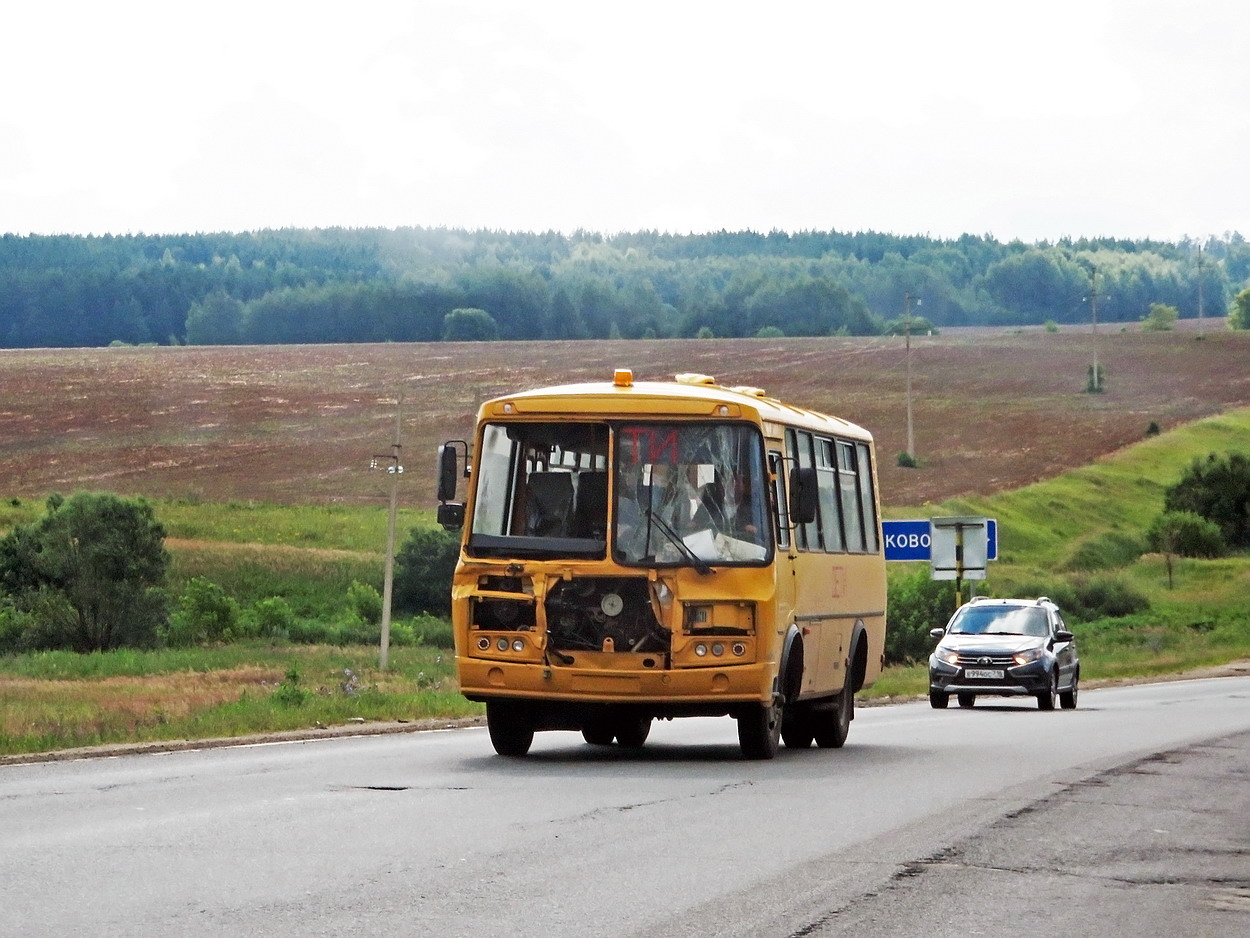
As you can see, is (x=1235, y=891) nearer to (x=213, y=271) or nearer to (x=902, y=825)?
(x=902, y=825)

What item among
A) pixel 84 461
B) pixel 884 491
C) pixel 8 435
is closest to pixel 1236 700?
pixel 884 491

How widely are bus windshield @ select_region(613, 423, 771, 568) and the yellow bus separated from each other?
1 centimetres

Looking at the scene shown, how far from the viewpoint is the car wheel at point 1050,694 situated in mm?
33406

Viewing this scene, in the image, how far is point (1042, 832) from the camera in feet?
41.7

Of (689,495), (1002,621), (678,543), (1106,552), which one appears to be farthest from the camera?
(1106,552)

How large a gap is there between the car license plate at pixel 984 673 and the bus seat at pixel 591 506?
1771cm

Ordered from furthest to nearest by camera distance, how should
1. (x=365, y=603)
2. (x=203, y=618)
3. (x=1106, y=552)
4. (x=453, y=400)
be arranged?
(x=453, y=400) < (x=1106, y=552) < (x=365, y=603) < (x=203, y=618)

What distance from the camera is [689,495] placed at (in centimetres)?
1723

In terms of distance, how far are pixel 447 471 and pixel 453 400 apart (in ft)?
296

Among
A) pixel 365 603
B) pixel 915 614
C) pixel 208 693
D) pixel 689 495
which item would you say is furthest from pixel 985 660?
pixel 365 603

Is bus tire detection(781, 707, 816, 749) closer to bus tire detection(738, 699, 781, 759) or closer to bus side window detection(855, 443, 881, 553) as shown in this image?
bus tire detection(738, 699, 781, 759)

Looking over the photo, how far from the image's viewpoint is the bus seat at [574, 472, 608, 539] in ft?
55.9

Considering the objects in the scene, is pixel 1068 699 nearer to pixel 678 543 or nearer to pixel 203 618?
pixel 678 543

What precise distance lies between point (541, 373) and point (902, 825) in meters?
101
